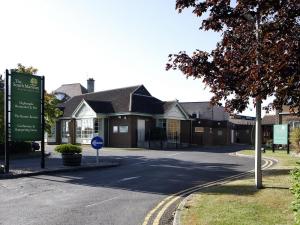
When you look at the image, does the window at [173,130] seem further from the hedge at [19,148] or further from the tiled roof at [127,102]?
the hedge at [19,148]

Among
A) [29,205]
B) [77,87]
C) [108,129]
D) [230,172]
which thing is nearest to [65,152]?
[230,172]

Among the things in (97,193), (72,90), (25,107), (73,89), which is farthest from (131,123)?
(72,90)

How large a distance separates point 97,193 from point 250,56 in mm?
6632

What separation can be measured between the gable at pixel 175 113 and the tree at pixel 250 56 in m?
32.1

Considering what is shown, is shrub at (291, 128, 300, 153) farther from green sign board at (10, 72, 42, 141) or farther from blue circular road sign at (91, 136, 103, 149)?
green sign board at (10, 72, 42, 141)

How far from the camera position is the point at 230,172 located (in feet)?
62.0

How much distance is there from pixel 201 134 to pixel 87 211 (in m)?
38.8

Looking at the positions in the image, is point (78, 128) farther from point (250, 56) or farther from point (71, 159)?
point (250, 56)

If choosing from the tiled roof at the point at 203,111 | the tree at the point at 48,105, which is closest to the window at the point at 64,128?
the tree at the point at 48,105

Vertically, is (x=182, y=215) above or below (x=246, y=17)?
below

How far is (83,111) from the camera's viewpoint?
44.9 metres

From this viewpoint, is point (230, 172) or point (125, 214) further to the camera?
point (230, 172)

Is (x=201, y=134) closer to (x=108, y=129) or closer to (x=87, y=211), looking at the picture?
(x=108, y=129)

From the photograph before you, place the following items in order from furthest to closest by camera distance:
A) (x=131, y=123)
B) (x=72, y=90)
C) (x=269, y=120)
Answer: (x=72, y=90)
(x=269, y=120)
(x=131, y=123)
